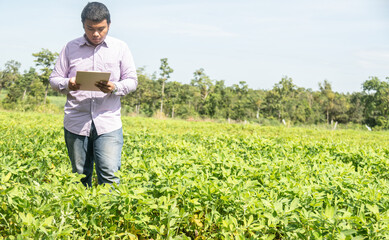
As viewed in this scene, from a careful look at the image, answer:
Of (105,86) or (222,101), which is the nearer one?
(105,86)

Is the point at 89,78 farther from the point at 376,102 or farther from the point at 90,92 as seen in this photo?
the point at 376,102

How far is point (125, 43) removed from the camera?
322cm

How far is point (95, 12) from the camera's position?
278 centimetres

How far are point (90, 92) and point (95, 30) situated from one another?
0.56m

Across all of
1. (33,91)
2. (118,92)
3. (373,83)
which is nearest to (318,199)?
(118,92)

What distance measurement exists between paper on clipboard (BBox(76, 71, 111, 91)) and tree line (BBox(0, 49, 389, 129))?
27.7m

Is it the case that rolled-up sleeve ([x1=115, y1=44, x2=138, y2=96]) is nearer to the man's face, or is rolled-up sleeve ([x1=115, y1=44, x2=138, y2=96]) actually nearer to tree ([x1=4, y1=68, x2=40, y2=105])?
the man's face

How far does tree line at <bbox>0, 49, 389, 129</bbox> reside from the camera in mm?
35906

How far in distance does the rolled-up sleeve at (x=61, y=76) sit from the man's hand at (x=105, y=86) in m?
0.31

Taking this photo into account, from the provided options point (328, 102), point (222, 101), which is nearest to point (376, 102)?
point (328, 102)

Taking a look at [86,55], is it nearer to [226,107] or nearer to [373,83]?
[226,107]

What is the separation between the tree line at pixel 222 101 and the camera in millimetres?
35906

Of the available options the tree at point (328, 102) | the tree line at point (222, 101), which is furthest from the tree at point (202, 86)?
the tree at point (328, 102)

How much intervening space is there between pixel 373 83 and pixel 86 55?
47176 millimetres
